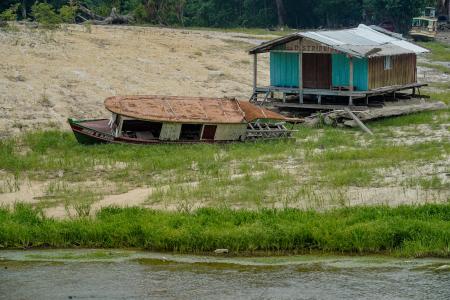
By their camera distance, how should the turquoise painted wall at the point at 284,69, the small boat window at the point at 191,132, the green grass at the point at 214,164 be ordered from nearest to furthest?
the green grass at the point at 214,164
the small boat window at the point at 191,132
the turquoise painted wall at the point at 284,69

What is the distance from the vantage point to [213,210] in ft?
59.0

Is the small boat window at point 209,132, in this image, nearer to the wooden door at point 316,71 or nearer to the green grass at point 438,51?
the wooden door at point 316,71

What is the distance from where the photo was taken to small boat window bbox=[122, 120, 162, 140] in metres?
25.8

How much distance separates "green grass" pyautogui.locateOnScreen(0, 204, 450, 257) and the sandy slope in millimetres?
9514

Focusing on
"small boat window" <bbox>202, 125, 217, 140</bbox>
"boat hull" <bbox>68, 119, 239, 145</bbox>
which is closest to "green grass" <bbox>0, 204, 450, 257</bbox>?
"boat hull" <bbox>68, 119, 239, 145</bbox>

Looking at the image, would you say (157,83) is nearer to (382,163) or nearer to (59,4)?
(382,163)

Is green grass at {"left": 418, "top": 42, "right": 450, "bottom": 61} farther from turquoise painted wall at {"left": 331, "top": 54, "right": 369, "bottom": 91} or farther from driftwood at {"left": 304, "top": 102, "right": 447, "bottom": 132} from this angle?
driftwood at {"left": 304, "top": 102, "right": 447, "bottom": 132}

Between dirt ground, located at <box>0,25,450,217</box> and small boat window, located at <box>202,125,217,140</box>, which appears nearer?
small boat window, located at <box>202,125,217,140</box>

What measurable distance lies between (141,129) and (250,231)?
9847 mm

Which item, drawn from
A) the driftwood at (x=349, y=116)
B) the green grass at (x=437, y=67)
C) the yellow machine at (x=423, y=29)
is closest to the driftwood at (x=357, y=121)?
the driftwood at (x=349, y=116)

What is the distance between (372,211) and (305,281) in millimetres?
2794

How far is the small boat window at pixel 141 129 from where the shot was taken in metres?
25.8

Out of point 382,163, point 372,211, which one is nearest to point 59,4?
point 382,163

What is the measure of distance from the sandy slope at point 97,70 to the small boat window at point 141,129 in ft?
9.18
